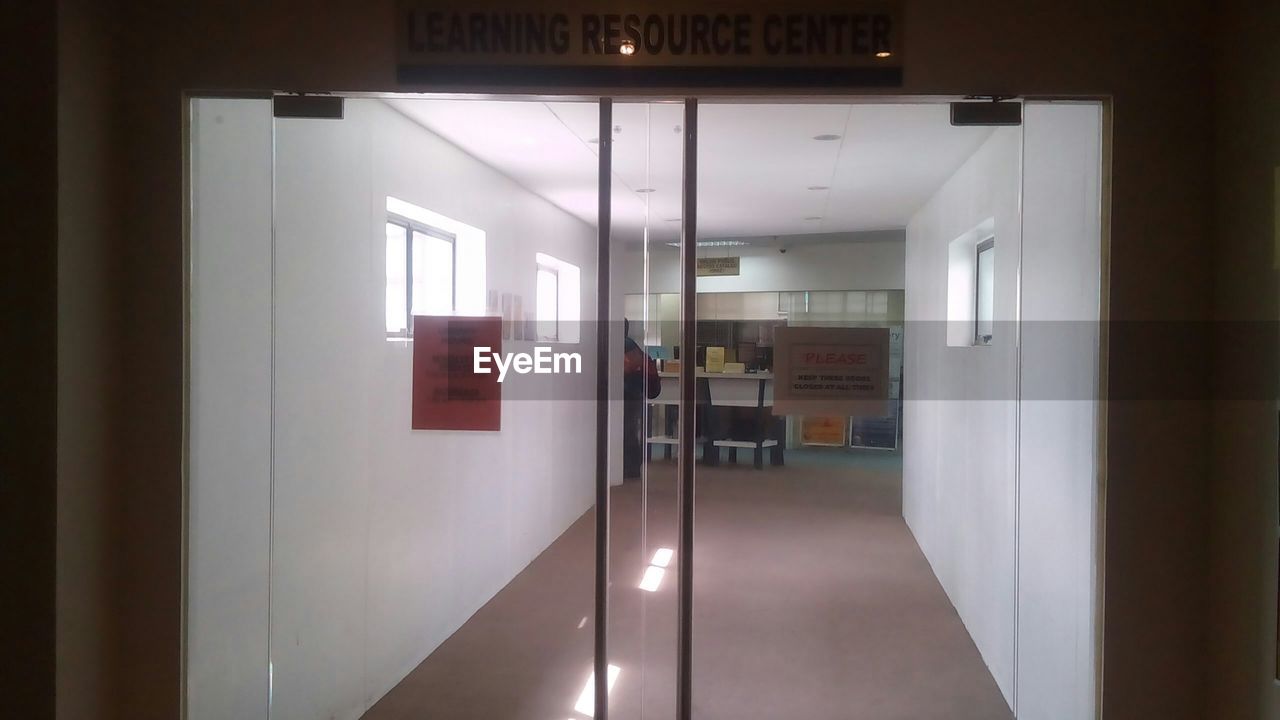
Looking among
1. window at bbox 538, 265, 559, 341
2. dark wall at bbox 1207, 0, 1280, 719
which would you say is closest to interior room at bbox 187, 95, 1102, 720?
window at bbox 538, 265, 559, 341

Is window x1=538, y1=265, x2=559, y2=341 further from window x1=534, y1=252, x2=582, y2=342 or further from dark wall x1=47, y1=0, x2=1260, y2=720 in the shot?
dark wall x1=47, y1=0, x2=1260, y2=720

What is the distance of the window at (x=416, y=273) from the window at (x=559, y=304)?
0.34 metres

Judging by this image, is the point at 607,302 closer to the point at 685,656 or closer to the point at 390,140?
A: the point at 390,140

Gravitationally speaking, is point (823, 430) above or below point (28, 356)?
below

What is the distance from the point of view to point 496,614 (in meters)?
3.00

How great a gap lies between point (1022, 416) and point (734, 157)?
151 cm

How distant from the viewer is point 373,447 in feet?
9.42

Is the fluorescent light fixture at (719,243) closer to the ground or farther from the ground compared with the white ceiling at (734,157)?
closer to the ground

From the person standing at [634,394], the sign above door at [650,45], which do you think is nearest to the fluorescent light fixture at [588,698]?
the person standing at [634,394]

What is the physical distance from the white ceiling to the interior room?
0.01 meters

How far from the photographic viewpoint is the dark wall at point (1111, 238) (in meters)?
2.25

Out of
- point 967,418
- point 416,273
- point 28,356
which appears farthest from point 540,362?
point 967,418

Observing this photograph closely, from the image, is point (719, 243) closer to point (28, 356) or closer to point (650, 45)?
point (650, 45)

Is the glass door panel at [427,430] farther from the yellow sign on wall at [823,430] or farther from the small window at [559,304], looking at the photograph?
the yellow sign on wall at [823,430]
